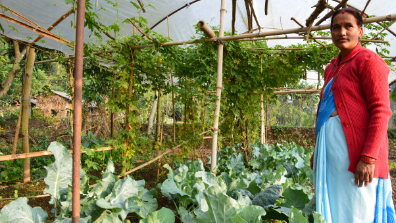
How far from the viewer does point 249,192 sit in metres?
2.18

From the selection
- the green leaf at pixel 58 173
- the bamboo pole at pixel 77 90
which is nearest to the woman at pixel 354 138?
the bamboo pole at pixel 77 90

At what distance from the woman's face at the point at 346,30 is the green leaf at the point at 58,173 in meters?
1.98

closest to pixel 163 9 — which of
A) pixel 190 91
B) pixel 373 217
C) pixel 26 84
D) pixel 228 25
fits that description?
pixel 228 25

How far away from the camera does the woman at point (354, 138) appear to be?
1104mm

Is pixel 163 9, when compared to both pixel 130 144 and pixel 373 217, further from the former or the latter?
pixel 373 217

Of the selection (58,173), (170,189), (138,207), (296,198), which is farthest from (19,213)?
(296,198)

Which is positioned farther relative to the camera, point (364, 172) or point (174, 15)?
point (174, 15)

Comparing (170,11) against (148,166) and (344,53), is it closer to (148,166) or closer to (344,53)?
(148,166)

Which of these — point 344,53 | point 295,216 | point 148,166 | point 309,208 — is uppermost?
point 344,53

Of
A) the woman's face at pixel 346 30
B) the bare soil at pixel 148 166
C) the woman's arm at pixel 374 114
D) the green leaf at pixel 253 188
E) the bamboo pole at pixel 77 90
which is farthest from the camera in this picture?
the bare soil at pixel 148 166

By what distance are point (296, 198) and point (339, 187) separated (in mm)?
690

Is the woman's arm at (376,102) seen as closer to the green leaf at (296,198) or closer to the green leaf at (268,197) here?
the green leaf at (296,198)

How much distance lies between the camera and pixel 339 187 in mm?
1218

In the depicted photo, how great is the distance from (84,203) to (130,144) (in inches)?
45.4
